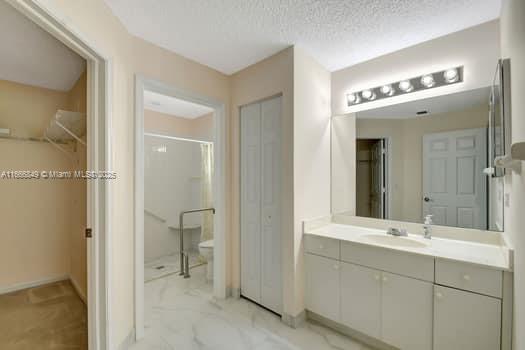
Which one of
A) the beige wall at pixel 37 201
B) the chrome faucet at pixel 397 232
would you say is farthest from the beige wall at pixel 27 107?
the chrome faucet at pixel 397 232

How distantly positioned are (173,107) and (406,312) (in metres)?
3.63

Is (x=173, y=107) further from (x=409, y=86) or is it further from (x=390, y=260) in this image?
(x=390, y=260)

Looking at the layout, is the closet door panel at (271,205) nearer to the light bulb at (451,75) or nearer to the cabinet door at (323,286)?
the cabinet door at (323,286)

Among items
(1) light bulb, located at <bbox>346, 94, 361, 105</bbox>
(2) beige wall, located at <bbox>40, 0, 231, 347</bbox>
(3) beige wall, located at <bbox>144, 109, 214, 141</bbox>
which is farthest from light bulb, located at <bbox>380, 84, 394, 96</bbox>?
(3) beige wall, located at <bbox>144, 109, 214, 141</bbox>

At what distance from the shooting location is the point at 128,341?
1765 millimetres

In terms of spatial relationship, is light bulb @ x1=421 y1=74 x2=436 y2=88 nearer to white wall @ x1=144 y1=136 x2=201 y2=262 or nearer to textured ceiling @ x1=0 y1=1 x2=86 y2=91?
textured ceiling @ x1=0 y1=1 x2=86 y2=91

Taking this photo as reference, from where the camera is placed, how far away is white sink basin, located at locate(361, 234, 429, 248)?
1826 mm

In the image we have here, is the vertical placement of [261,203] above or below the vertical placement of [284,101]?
below

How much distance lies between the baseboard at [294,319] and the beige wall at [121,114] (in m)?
1.25

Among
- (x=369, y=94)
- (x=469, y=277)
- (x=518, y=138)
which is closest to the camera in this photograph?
(x=518, y=138)

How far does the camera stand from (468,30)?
5.78ft

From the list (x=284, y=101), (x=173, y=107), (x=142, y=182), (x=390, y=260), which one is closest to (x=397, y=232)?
(x=390, y=260)

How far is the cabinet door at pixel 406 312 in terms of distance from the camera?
4.91 feet

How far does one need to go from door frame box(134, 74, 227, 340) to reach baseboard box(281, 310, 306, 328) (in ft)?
2.44
